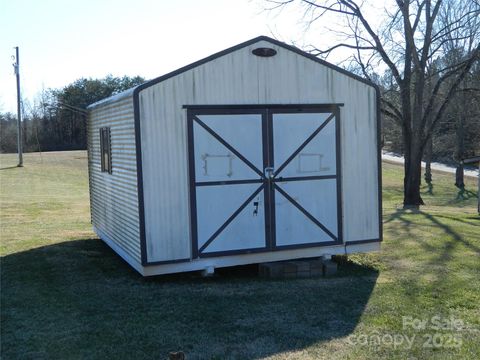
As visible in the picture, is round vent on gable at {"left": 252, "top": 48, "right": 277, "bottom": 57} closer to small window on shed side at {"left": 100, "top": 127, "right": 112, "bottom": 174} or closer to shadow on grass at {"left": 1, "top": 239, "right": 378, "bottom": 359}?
small window on shed side at {"left": 100, "top": 127, "right": 112, "bottom": 174}

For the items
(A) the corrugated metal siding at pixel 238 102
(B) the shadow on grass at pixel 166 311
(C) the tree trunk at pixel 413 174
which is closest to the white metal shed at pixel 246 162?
(A) the corrugated metal siding at pixel 238 102

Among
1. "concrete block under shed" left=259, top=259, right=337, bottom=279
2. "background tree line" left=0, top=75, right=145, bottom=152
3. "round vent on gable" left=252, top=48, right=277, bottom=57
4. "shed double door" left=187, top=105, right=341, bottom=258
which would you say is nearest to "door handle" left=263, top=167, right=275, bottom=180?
"shed double door" left=187, top=105, right=341, bottom=258

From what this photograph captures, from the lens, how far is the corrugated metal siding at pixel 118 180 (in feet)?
26.5

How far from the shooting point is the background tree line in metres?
54.3

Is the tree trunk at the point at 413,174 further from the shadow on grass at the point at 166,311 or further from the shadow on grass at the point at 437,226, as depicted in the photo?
the shadow on grass at the point at 166,311

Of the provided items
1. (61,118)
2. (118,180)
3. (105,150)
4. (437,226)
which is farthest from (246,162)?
(61,118)

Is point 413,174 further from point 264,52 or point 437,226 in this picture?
point 264,52

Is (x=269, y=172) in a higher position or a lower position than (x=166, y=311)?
higher

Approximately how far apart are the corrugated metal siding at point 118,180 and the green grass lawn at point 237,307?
479mm

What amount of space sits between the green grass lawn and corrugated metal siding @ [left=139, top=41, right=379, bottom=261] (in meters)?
0.81

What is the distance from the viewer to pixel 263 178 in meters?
8.31

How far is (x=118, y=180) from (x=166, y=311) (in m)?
3.08

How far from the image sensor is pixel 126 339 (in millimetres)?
5691

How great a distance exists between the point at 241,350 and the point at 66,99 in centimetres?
5297
